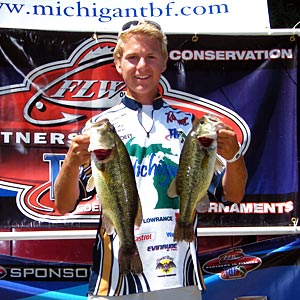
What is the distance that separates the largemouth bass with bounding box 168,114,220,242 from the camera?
2.63 m

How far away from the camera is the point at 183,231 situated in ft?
8.82

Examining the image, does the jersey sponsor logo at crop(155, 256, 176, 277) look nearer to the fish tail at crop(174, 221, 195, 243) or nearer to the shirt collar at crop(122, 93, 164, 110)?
the fish tail at crop(174, 221, 195, 243)

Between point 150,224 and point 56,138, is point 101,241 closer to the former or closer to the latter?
point 150,224

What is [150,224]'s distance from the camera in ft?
8.97

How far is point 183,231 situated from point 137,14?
7.38 ft

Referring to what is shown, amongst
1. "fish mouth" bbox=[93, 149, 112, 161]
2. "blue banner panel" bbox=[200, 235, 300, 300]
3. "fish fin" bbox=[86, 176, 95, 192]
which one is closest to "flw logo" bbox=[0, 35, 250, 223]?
"blue banner panel" bbox=[200, 235, 300, 300]

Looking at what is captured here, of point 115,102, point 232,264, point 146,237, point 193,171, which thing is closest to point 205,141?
point 193,171

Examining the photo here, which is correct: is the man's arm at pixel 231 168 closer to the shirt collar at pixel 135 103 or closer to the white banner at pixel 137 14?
the shirt collar at pixel 135 103

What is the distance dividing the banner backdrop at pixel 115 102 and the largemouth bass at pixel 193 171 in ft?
5.37

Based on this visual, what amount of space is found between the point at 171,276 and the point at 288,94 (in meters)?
2.15

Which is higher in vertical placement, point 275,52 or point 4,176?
point 275,52

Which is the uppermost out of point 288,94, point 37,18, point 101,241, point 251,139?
point 37,18

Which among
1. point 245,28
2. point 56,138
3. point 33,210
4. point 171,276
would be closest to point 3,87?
point 56,138

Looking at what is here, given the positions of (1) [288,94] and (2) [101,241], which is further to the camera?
(1) [288,94]
